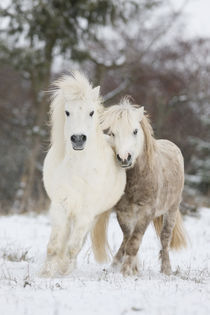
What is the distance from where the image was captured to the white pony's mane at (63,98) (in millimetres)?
4750

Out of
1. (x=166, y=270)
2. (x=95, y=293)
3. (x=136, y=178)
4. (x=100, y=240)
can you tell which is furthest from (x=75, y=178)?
(x=166, y=270)

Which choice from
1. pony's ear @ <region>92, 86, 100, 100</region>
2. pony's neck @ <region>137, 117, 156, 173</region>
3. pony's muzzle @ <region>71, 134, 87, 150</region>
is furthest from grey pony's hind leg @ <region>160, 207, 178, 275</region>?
pony's muzzle @ <region>71, 134, 87, 150</region>

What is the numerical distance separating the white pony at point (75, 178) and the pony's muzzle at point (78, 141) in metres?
0.11

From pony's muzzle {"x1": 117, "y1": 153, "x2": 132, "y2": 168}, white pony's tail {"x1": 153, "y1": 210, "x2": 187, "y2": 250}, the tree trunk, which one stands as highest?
the tree trunk

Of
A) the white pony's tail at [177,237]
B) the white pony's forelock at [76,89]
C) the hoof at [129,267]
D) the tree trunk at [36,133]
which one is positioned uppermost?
the tree trunk at [36,133]

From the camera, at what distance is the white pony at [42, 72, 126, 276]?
4676 millimetres

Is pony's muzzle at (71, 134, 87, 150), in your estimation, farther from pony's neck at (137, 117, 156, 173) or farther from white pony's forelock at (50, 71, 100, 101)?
pony's neck at (137, 117, 156, 173)

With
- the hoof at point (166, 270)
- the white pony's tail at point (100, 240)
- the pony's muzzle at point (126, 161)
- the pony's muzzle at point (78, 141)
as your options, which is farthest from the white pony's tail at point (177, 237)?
the pony's muzzle at point (78, 141)

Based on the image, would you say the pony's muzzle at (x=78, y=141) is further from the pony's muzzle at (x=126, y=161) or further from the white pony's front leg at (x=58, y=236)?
the white pony's front leg at (x=58, y=236)

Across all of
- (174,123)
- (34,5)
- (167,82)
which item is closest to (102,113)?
(34,5)

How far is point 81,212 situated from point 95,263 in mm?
1425

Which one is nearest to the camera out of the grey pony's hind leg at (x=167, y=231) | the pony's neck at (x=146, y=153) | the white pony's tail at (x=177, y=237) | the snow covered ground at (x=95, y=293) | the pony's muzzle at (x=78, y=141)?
the snow covered ground at (x=95, y=293)

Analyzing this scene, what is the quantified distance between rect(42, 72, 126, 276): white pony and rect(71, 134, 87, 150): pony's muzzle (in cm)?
11

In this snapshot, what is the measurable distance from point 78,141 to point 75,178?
46cm
